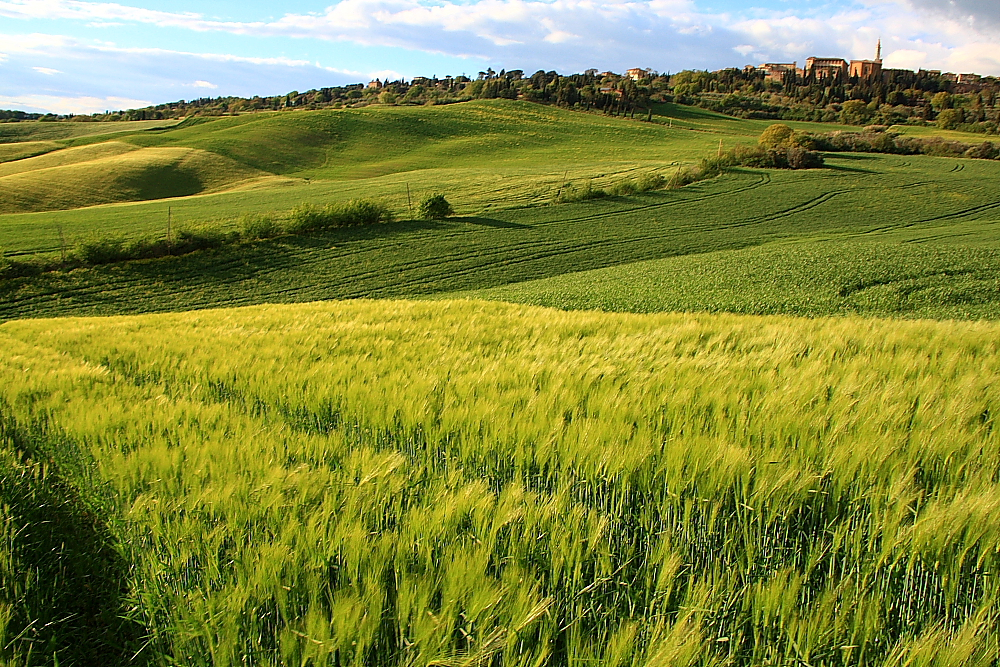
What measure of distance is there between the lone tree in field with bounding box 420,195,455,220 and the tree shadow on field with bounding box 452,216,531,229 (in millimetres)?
1419

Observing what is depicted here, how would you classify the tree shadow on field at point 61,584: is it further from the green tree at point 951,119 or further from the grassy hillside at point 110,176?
the green tree at point 951,119

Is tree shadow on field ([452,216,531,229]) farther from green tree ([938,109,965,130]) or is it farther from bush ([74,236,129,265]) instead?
green tree ([938,109,965,130])

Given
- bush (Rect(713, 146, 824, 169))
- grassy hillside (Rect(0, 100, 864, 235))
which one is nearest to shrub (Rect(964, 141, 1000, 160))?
bush (Rect(713, 146, 824, 169))

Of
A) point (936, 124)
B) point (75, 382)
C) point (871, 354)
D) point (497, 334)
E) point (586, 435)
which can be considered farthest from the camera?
point (936, 124)

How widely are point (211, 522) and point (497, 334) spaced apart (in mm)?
4013

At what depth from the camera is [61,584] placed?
1798mm

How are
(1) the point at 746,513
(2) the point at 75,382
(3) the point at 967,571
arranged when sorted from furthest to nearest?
(2) the point at 75,382 → (1) the point at 746,513 → (3) the point at 967,571

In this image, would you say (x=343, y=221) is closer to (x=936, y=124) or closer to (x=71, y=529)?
(x=71, y=529)

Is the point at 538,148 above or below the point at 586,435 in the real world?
above

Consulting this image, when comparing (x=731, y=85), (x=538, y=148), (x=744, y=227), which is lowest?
(x=744, y=227)

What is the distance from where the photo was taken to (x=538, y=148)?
81750mm

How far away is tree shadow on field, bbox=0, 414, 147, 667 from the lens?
A: 4.97 ft

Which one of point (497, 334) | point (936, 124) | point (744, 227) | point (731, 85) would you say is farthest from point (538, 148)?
point (731, 85)

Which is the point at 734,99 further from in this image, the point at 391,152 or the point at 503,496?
the point at 503,496
